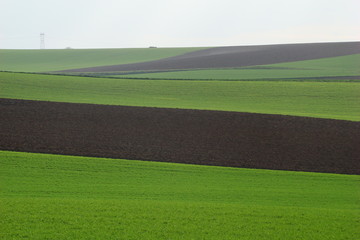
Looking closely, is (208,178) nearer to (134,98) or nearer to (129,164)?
(129,164)

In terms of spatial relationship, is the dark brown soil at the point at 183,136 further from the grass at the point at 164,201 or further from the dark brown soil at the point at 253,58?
the dark brown soil at the point at 253,58

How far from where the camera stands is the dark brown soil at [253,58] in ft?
190

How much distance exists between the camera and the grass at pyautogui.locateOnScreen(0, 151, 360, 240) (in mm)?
9602

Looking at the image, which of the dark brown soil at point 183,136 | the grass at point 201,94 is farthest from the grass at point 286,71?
the dark brown soil at point 183,136

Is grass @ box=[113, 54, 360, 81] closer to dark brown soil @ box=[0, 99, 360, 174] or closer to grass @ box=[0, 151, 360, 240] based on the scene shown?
dark brown soil @ box=[0, 99, 360, 174]

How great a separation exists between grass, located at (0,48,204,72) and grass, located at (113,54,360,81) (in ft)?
68.5

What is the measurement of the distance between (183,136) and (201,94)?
12997mm

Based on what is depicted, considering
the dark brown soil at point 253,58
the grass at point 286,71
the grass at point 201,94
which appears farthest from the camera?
the dark brown soil at point 253,58

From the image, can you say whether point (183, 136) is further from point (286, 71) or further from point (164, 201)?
point (286, 71)

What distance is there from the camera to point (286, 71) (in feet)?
164

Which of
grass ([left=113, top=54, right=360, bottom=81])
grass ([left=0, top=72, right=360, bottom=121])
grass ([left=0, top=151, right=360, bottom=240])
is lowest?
grass ([left=0, top=151, right=360, bottom=240])

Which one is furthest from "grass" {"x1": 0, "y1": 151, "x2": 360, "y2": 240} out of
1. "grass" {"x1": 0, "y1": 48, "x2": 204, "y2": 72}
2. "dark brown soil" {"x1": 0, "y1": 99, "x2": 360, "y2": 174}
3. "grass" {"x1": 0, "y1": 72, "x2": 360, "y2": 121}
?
"grass" {"x1": 0, "y1": 48, "x2": 204, "y2": 72}

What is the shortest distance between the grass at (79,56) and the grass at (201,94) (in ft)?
106

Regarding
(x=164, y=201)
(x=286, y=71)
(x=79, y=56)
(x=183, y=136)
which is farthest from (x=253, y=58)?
(x=164, y=201)
